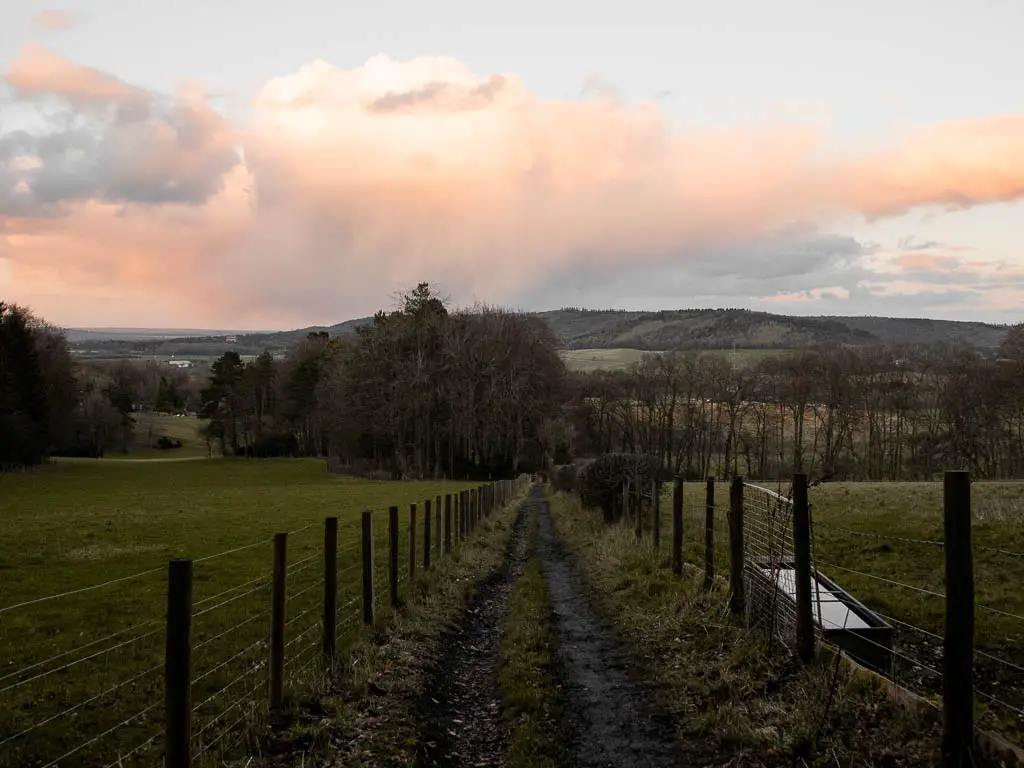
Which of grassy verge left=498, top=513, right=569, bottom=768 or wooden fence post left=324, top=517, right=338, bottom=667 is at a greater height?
wooden fence post left=324, top=517, right=338, bottom=667

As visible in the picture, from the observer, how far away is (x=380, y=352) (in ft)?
216

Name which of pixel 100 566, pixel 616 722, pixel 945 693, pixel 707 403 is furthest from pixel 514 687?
pixel 707 403

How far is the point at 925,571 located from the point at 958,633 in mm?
10336

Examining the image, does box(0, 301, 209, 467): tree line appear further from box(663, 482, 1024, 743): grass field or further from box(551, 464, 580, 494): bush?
box(663, 482, 1024, 743): grass field

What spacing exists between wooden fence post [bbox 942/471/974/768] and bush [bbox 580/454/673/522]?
1771 centimetres

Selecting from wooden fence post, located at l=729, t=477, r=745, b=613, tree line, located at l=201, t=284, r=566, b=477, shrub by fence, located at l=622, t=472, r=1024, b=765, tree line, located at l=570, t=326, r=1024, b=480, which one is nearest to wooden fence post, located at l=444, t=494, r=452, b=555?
shrub by fence, located at l=622, t=472, r=1024, b=765

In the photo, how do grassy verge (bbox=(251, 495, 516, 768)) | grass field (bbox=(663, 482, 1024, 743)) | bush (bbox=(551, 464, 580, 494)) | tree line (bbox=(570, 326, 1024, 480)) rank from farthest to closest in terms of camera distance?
1. tree line (bbox=(570, 326, 1024, 480))
2. bush (bbox=(551, 464, 580, 494))
3. grass field (bbox=(663, 482, 1024, 743))
4. grassy verge (bbox=(251, 495, 516, 768))

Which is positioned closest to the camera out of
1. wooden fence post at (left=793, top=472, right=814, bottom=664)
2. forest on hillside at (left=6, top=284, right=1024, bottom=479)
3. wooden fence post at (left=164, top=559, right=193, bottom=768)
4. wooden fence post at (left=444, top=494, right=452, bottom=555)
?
wooden fence post at (left=164, top=559, right=193, bottom=768)

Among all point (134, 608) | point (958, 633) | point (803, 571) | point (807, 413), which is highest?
point (958, 633)

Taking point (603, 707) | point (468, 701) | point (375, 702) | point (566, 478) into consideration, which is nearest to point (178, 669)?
point (375, 702)

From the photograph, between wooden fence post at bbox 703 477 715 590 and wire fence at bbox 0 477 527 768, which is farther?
wooden fence post at bbox 703 477 715 590

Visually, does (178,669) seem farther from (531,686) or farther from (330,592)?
(531,686)

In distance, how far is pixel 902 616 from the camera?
457 inches

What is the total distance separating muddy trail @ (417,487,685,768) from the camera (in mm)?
6773
